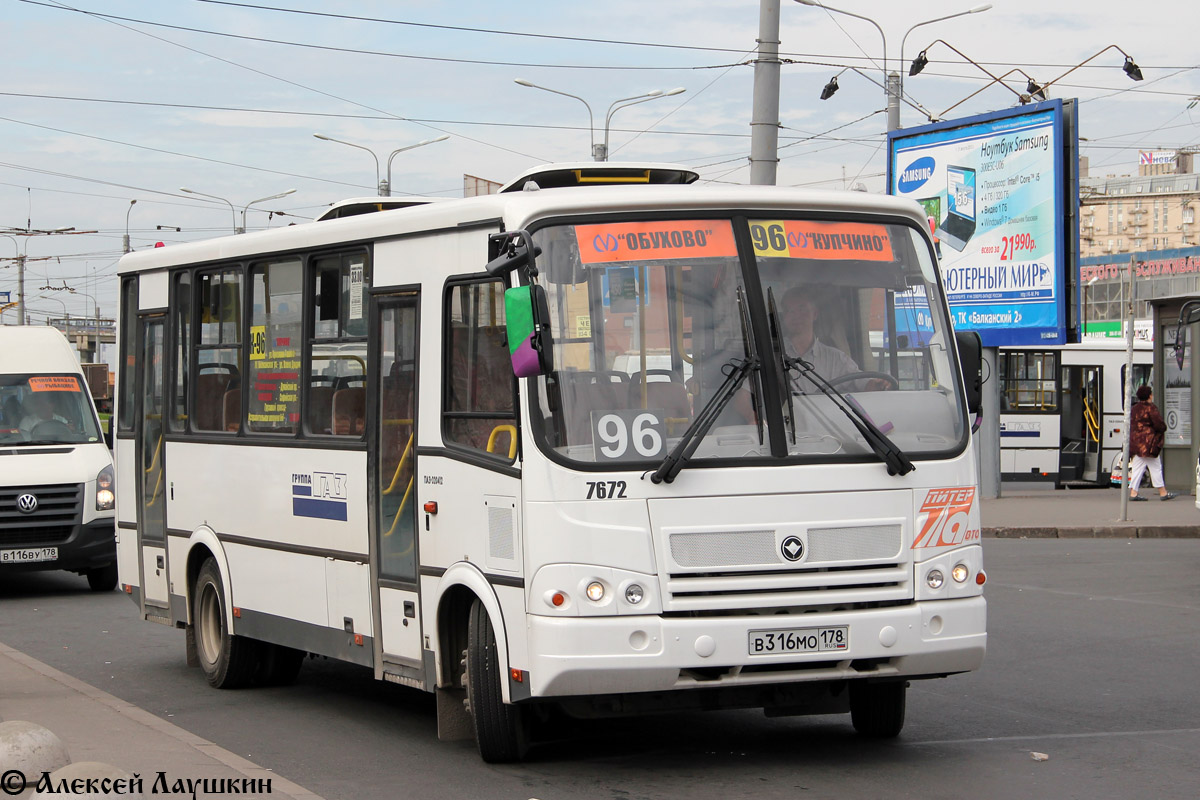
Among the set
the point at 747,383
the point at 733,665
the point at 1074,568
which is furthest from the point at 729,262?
the point at 1074,568

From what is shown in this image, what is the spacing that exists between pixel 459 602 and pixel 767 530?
1.77m

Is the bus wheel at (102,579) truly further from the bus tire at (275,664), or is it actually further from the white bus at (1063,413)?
the white bus at (1063,413)

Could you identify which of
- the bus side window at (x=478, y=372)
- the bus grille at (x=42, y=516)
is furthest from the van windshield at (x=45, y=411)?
the bus side window at (x=478, y=372)

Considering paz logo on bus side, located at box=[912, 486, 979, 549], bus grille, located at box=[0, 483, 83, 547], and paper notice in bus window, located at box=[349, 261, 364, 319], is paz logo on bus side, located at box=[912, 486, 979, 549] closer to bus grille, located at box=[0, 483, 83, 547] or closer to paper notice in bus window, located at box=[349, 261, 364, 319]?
paper notice in bus window, located at box=[349, 261, 364, 319]

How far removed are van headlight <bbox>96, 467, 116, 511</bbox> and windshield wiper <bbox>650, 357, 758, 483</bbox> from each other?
10.9 m

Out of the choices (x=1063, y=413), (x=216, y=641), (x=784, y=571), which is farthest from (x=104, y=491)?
(x=1063, y=413)

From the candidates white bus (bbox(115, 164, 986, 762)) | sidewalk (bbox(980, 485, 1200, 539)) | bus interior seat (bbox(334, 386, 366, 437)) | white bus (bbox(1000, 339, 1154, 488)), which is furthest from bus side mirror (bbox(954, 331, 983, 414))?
white bus (bbox(1000, 339, 1154, 488))

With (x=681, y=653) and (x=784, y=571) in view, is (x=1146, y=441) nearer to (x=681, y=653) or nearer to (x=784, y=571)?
(x=784, y=571)

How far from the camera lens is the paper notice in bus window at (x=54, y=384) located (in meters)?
17.6

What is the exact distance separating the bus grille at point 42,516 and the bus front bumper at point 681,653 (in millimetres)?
10535

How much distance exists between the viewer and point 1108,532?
21.7m

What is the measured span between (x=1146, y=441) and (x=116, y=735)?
72.8 ft

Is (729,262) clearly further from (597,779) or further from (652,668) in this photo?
(597,779)

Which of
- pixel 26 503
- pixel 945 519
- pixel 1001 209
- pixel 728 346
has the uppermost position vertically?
pixel 1001 209
